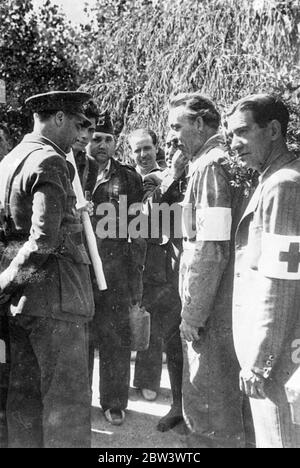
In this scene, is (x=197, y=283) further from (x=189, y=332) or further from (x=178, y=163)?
(x=178, y=163)

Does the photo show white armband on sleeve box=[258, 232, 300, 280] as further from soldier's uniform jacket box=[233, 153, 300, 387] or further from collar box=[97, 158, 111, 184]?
collar box=[97, 158, 111, 184]

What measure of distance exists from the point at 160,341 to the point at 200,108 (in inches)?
73.6

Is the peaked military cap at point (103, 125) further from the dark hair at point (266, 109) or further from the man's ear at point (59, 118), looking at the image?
the dark hair at point (266, 109)

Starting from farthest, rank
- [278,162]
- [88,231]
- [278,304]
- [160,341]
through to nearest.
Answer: [160,341], [88,231], [278,162], [278,304]

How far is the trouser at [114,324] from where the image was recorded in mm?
3988

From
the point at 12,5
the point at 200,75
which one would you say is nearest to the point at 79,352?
the point at 200,75

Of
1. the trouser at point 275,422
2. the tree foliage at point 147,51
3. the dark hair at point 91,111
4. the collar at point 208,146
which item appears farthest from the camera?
the tree foliage at point 147,51

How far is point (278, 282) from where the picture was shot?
7.43 feet

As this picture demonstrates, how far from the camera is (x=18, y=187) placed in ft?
8.84

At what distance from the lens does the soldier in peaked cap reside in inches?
104

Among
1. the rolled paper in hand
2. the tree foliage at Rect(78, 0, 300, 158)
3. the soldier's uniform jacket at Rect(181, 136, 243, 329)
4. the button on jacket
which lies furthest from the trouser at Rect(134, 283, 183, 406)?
the tree foliage at Rect(78, 0, 300, 158)

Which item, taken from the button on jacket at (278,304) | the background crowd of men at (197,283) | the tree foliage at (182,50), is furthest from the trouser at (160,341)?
the tree foliage at (182,50)

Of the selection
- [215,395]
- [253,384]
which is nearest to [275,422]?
[253,384]
